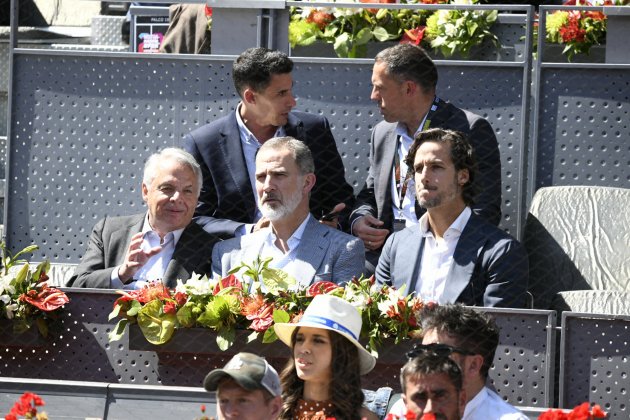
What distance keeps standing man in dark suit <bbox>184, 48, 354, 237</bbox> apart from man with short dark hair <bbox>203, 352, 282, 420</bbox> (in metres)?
2.34

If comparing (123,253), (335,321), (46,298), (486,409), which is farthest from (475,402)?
(123,253)

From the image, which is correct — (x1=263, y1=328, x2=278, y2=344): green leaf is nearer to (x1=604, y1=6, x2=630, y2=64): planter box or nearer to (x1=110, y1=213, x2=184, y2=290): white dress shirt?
(x1=110, y1=213, x2=184, y2=290): white dress shirt

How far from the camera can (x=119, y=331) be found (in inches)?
203

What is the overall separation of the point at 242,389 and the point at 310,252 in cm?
174

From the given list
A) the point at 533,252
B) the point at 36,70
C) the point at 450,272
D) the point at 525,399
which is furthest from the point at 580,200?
the point at 36,70

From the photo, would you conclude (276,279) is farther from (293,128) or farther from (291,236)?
(293,128)

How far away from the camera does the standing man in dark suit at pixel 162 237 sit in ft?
18.7

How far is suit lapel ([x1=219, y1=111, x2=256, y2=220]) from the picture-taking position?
6211 millimetres

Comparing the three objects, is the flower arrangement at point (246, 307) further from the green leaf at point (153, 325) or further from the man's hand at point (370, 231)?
the man's hand at point (370, 231)

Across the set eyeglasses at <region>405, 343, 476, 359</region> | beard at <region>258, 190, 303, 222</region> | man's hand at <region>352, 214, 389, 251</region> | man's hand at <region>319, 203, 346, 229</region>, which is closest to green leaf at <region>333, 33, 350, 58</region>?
man's hand at <region>319, 203, 346, 229</region>

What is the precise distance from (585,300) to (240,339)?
1.66 meters

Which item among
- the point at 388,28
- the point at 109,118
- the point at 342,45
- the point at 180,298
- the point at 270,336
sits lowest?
the point at 270,336

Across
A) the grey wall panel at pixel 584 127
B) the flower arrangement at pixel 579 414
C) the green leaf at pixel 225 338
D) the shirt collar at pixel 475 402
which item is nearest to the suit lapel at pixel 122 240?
the green leaf at pixel 225 338

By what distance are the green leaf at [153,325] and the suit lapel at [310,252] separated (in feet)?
2.16
